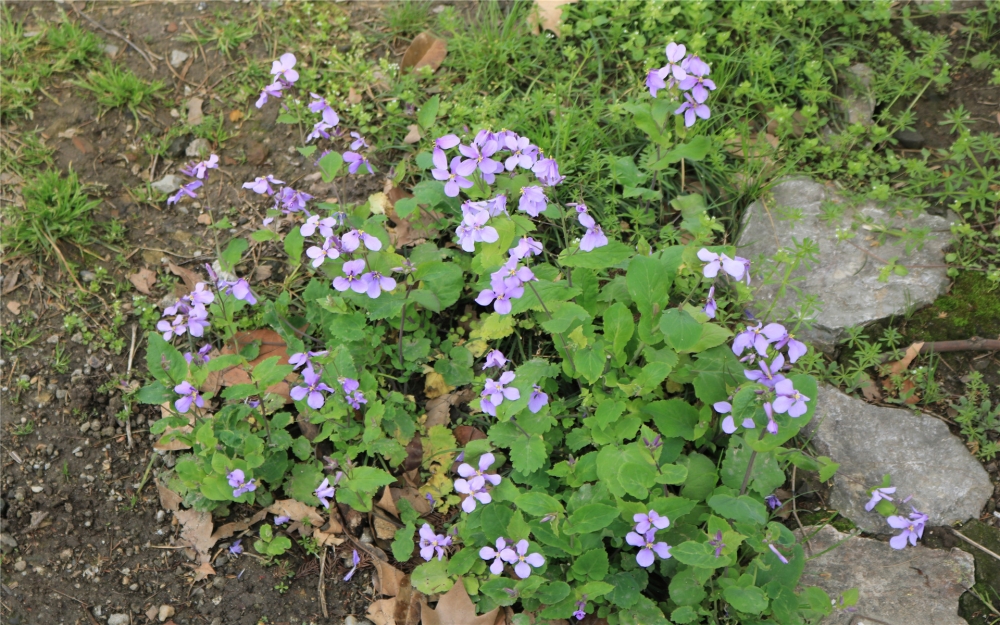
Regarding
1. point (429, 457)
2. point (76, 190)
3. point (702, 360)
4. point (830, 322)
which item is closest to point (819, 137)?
point (830, 322)

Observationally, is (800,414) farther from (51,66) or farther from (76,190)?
(51,66)

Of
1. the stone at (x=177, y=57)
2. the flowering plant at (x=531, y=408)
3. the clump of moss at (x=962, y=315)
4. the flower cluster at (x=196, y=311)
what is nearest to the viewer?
the flowering plant at (x=531, y=408)

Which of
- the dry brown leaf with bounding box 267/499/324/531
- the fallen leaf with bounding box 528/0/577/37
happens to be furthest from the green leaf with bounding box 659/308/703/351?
the fallen leaf with bounding box 528/0/577/37

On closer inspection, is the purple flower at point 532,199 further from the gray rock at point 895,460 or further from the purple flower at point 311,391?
the gray rock at point 895,460

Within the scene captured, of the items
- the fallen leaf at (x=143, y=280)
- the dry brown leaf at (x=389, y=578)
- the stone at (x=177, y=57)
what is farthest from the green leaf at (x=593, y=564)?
the stone at (x=177, y=57)

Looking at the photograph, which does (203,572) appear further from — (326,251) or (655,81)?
(655,81)

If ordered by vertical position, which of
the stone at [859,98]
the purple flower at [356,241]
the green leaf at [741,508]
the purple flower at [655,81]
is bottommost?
the green leaf at [741,508]

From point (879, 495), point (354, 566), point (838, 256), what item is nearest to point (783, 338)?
point (879, 495)
